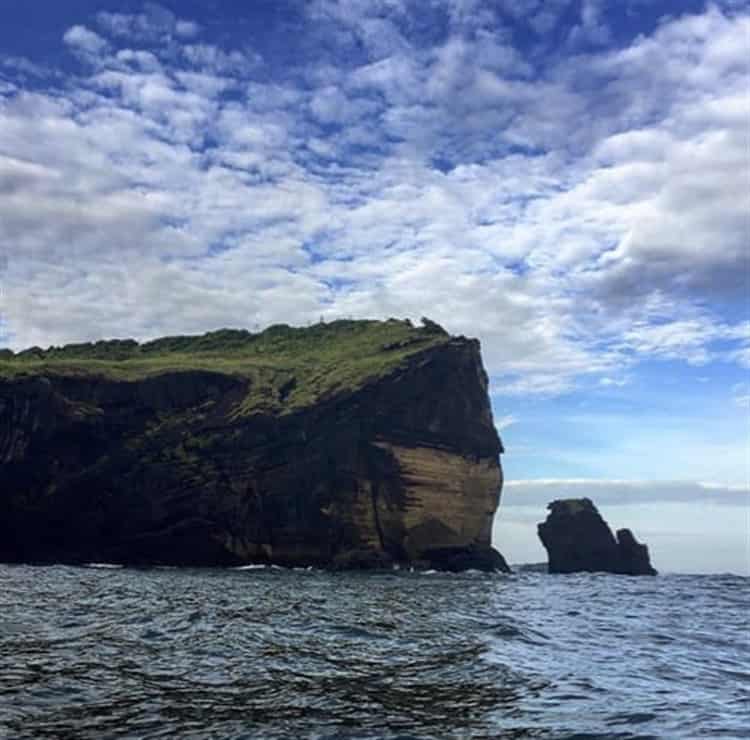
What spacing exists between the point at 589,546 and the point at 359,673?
98.5 meters

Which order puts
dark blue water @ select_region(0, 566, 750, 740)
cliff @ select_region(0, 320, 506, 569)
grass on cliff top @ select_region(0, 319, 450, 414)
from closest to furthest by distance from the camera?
1. dark blue water @ select_region(0, 566, 750, 740)
2. cliff @ select_region(0, 320, 506, 569)
3. grass on cliff top @ select_region(0, 319, 450, 414)

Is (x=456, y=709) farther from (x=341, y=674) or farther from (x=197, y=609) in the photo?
(x=197, y=609)

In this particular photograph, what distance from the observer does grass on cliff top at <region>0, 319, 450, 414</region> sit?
111 m

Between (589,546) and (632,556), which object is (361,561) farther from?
(632,556)

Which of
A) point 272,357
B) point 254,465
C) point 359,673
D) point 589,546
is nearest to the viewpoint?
point 359,673

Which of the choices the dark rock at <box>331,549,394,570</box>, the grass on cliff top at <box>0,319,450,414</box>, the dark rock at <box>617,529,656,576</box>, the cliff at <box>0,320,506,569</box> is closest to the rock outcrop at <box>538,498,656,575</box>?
the dark rock at <box>617,529,656,576</box>

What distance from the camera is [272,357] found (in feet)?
443

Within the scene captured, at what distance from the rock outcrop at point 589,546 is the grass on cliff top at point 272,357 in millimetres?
29003

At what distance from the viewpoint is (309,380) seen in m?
115

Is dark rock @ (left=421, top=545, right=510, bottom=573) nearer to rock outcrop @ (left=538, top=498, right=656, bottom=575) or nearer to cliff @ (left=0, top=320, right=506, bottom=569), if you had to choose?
cliff @ (left=0, top=320, right=506, bottom=569)

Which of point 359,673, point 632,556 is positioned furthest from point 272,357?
point 359,673

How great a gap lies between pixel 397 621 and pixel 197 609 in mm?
8276

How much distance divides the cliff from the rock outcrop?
12.5 meters

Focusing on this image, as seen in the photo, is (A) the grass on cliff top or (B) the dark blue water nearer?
(B) the dark blue water
